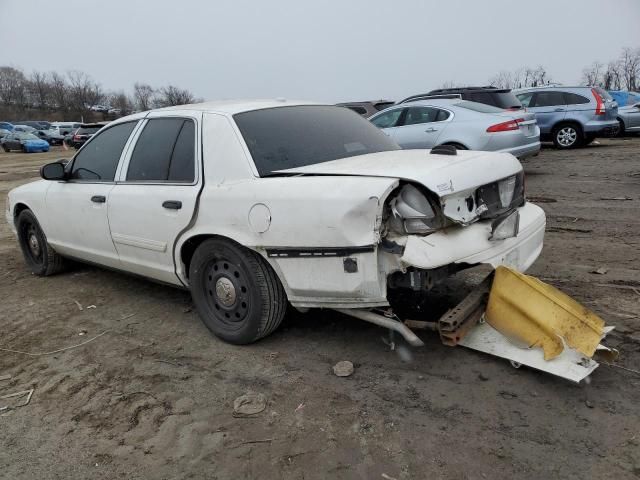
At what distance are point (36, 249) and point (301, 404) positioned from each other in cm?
392

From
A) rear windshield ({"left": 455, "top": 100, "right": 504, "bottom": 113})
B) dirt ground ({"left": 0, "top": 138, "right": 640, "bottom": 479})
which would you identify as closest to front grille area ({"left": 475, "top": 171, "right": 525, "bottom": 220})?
dirt ground ({"left": 0, "top": 138, "right": 640, "bottom": 479})

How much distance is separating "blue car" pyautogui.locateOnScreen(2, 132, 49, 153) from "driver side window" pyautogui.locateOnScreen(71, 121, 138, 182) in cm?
3145

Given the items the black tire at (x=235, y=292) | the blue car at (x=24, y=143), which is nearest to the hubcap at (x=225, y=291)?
the black tire at (x=235, y=292)

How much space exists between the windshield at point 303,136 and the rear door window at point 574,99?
36.6 ft

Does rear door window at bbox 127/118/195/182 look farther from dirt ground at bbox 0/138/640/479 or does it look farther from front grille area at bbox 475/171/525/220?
front grille area at bbox 475/171/525/220

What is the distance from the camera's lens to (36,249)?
549 cm

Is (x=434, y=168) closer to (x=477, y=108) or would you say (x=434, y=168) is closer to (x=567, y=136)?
(x=477, y=108)

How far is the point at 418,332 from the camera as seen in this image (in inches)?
140

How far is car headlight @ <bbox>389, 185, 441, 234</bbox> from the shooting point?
2.82 meters

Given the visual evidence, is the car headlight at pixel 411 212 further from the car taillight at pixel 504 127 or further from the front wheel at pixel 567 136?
the front wheel at pixel 567 136

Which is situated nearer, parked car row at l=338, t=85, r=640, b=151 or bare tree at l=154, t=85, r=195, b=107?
parked car row at l=338, t=85, r=640, b=151

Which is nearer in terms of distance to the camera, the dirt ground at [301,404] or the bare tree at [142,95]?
the dirt ground at [301,404]

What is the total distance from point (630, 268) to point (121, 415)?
4.11 metres

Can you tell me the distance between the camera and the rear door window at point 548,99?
44.6 feet
